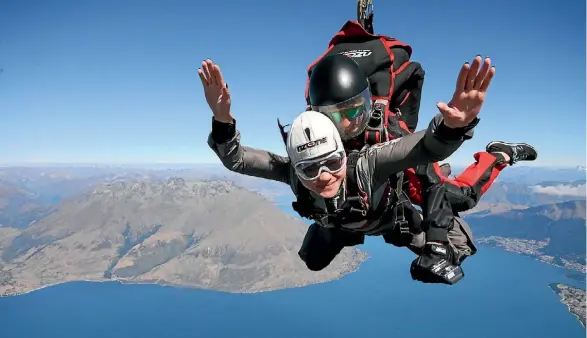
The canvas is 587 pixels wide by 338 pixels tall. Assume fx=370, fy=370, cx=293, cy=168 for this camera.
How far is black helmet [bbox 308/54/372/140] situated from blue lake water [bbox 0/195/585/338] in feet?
238

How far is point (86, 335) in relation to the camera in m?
76.4

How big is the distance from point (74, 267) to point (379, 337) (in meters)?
122

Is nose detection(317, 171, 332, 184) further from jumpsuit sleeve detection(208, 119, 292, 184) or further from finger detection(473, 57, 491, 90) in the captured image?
finger detection(473, 57, 491, 90)

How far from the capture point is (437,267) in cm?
272

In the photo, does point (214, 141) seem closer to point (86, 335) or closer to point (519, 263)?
point (86, 335)

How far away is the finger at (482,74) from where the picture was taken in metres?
1.75

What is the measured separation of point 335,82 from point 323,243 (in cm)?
189

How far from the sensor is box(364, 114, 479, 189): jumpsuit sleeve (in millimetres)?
2066

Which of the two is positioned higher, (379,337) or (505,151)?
(505,151)

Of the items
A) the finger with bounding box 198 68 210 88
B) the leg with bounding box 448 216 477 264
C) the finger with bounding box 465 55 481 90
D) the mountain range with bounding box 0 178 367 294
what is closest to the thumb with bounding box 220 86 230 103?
the finger with bounding box 198 68 210 88

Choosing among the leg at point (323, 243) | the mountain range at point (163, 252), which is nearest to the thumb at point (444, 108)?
the leg at point (323, 243)

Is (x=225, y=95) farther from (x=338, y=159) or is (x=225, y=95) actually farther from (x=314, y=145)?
(x=338, y=159)

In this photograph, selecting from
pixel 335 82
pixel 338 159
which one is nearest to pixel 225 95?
pixel 335 82

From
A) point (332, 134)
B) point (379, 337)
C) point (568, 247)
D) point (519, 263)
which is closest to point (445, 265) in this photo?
A: point (332, 134)
